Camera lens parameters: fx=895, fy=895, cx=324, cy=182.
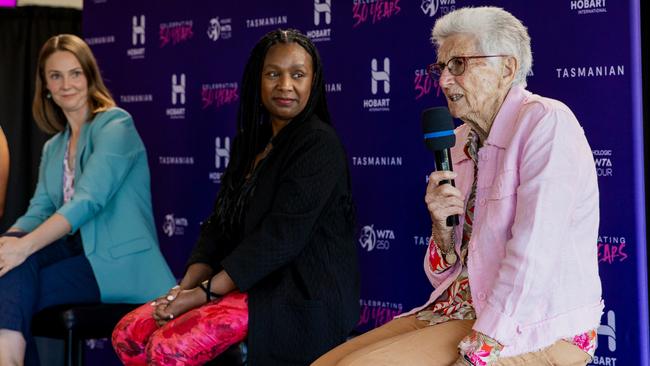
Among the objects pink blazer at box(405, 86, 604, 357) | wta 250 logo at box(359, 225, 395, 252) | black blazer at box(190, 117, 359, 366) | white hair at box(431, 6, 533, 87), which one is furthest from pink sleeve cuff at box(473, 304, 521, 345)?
wta 250 logo at box(359, 225, 395, 252)

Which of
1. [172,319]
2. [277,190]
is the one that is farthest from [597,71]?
[172,319]

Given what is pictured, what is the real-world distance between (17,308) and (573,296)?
7.06 feet

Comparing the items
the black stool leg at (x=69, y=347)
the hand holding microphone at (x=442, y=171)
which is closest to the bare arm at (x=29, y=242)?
the black stool leg at (x=69, y=347)

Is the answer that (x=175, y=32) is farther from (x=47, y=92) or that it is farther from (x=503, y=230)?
(x=503, y=230)

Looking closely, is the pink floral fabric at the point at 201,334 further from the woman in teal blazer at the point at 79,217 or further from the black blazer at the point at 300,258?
the woman in teal blazer at the point at 79,217

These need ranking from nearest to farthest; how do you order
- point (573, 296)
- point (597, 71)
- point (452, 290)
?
1. point (573, 296)
2. point (452, 290)
3. point (597, 71)

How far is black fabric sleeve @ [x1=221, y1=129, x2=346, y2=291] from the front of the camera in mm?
2867

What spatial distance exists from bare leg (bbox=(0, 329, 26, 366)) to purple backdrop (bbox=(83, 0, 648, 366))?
146 centimetres

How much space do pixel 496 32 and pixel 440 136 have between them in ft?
0.98

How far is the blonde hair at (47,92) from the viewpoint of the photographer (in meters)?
3.76

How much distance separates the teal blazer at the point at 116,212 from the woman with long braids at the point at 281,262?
53 cm

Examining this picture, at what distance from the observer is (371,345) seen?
2.17 metres

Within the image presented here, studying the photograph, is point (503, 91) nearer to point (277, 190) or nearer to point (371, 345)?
point (371, 345)

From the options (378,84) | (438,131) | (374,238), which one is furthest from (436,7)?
(438,131)
